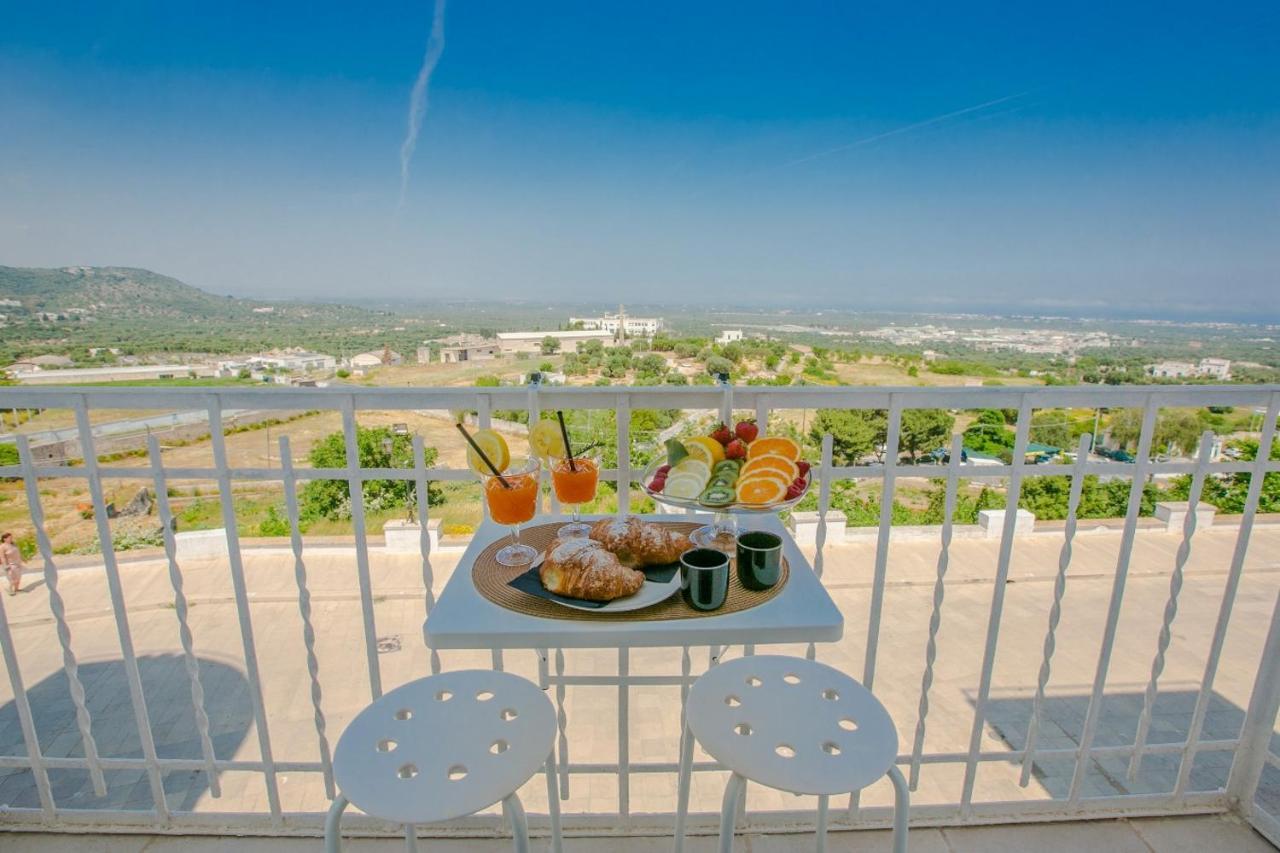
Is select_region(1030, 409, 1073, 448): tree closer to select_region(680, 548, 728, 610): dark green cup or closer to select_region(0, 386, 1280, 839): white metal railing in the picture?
select_region(0, 386, 1280, 839): white metal railing

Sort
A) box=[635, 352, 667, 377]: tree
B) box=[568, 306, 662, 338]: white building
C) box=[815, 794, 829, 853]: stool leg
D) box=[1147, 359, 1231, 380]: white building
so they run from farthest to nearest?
box=[568, 306, 662, 338]: white building
box=[635, 352, 667, 377]: tree
box=[1147, 359, 1231, 380]: white building
box=[815, 794, 829, 853]: stool leg

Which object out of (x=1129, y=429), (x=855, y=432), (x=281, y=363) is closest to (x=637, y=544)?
(x=1129, y=429)

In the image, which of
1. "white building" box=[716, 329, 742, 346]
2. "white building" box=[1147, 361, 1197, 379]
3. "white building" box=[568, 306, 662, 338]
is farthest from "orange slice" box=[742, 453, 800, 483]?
"white building" box=[716, 329, 742, 346]

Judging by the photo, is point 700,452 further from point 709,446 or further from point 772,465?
point 772,465

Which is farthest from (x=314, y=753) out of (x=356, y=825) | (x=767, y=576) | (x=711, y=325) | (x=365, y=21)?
(x=365, y=21)

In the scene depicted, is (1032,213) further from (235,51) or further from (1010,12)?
(235,51)

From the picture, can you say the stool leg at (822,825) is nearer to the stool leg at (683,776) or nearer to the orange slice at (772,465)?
the stool leg at (683,776)

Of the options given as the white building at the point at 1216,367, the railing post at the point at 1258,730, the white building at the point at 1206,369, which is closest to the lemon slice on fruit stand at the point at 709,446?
the railing post at the point at 1258,730
